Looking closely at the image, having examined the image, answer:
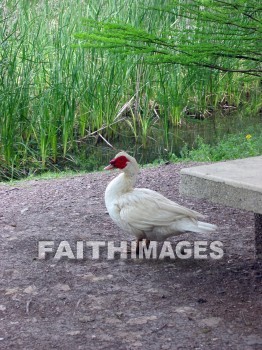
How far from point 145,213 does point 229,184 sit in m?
0.72

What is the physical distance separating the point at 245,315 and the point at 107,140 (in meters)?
5.71

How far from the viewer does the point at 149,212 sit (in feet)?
12.8

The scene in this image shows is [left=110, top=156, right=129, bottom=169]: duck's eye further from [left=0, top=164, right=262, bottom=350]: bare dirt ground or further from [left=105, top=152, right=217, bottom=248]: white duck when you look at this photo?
[left=0, top=164, right=262, bottom=350]: bare dirt ground

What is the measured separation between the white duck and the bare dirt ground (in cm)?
22

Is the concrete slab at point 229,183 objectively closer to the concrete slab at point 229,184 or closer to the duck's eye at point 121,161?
the concrete slab at point 229,184

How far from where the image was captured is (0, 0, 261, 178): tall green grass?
291 inches

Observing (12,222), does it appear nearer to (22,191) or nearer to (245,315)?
(22,191)

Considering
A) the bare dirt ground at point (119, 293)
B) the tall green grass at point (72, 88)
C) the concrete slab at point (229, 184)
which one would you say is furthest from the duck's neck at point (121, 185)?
the tall green grass at point (72, 88)

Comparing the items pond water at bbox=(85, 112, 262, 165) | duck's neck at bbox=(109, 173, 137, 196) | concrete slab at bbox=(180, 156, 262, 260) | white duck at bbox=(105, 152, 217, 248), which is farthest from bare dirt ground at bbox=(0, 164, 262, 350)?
pond water at bbox=(85, 112, 262, 165)

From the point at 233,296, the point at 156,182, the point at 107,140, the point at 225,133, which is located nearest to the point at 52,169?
the point at 107,140

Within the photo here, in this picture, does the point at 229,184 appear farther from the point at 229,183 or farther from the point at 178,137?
the point at 178,137

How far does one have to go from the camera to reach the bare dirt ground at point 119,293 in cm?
316

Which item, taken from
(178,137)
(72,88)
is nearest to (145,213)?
(72,88)

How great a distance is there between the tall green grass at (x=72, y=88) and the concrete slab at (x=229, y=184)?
3.31 metres
